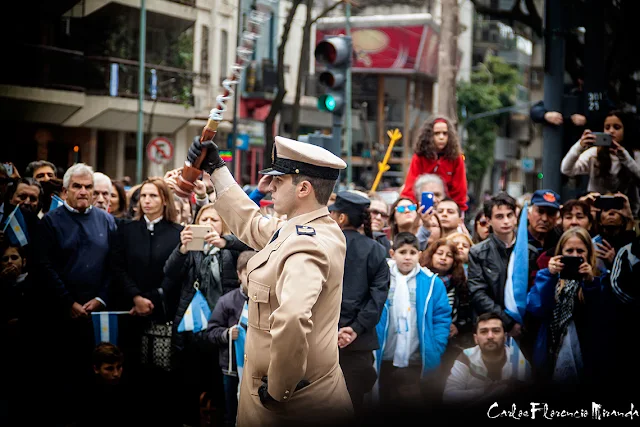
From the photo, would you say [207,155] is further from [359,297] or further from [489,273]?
[489,273]

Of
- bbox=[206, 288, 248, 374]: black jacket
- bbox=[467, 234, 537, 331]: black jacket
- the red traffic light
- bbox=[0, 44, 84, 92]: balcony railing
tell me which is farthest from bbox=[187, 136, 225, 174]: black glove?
the red traffic light

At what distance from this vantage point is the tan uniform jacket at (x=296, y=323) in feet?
10.6

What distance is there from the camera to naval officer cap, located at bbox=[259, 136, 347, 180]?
359 centimetres

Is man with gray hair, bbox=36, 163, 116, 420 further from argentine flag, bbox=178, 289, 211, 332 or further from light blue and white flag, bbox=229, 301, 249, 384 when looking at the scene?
light blue and white flag, bbox=229, 301, 249, 384

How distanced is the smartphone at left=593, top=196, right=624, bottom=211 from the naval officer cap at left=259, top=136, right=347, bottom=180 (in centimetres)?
332

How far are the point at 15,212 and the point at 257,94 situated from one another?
19123mm

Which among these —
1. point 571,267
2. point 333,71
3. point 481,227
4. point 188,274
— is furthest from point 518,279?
point 333,71

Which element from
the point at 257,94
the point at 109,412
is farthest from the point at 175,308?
the point at 257,94

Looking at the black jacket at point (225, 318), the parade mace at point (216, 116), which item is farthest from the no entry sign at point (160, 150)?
the parade mace at point (216, 116)

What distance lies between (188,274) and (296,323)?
3.51 meters

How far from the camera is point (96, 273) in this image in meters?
6.46

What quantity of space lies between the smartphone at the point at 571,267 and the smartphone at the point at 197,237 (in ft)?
7.89

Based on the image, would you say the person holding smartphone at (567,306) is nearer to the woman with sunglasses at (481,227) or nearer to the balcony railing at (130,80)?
the woman with sunglasses at (481,227)

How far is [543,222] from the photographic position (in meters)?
6.91
